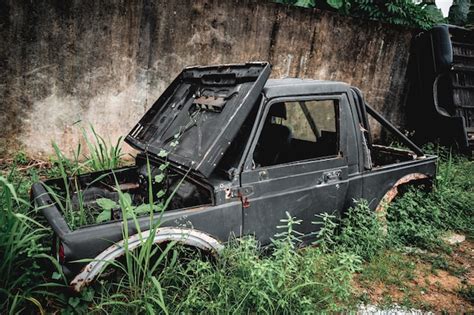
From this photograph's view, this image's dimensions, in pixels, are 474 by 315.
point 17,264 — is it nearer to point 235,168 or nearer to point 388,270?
point 235,168

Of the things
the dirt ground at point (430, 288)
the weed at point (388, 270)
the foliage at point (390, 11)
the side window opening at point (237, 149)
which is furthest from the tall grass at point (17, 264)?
the foliage at point (390, 11)

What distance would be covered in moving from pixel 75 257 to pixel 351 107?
2475mm

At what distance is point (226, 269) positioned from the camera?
241 cm

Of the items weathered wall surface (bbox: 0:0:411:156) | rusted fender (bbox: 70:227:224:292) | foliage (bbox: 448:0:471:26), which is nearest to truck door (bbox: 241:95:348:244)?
rusted fender (bbox: 70:227:224:292)

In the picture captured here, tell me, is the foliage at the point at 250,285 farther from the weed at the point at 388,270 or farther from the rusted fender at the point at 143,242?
the weed at the point at 388,270

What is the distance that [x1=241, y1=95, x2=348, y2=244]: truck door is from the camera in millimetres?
2590

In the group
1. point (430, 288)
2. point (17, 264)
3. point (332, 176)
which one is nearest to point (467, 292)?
point (430, 288)

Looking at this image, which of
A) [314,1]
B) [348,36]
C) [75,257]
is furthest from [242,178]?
[314,1]

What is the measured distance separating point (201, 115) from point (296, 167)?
0.89 meters

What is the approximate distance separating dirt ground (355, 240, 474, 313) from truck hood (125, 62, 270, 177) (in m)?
1.72

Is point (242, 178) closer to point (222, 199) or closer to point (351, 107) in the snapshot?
point (222, 199)

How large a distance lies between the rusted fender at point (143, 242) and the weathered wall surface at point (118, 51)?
260 centimetres

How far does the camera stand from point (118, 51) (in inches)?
193

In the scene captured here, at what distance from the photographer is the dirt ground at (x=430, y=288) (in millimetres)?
2697
